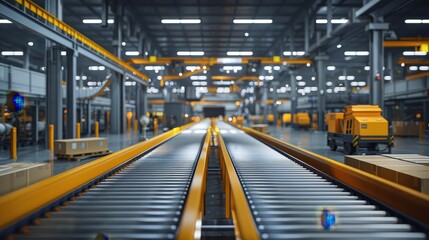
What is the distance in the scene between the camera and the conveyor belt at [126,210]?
10.8 feet

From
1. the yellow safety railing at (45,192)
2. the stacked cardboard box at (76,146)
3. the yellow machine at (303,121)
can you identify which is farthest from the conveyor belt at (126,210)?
the yellow machine at (303,121)

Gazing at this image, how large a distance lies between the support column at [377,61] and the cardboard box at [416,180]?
9146mm

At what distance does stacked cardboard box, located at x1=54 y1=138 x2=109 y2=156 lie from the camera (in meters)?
8.14

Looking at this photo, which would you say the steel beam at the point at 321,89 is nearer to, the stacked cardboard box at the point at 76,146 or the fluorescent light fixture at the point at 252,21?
the fluorescent light fixture at the point at 252,21

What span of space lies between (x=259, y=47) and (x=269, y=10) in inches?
382

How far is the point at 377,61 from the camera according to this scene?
1254 centimetres

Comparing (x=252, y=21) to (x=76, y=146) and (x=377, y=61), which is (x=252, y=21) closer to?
(x=377, y=61)

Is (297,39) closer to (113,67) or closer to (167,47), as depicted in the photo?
A: (167,47)

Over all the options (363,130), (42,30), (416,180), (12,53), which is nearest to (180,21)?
(42,30)

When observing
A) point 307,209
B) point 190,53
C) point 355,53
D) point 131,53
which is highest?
point 190,53

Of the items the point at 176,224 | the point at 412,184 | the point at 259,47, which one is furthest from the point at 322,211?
the point at 259,47

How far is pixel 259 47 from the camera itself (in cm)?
2902

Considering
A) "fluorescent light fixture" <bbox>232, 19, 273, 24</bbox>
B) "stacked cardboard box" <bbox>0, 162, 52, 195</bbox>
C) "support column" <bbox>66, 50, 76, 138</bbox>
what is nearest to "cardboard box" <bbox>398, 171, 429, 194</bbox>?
"stacked cardboard box" <bbox>0, 162, 52, 195</bbox>

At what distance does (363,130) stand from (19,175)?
8.69 m
